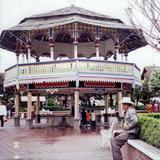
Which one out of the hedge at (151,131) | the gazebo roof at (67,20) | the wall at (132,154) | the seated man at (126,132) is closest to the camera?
the wall at (132,154)

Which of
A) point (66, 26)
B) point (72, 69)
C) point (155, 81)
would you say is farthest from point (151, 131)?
point (155, 81)

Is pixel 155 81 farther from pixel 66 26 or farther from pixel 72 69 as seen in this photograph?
pixel 72 69

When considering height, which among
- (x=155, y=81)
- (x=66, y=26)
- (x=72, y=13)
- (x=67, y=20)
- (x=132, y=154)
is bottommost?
(x=132, y=154)

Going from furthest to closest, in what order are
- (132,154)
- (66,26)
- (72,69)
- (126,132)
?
(66,26), (72,69), (126,132), (132,154)

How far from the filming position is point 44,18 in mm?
27844

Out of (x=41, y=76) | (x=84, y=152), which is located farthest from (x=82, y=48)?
(x=84, y=152)

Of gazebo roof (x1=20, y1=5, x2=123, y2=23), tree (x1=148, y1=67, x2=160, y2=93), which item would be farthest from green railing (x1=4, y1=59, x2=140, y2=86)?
tree (x1=148, y1=67, x2=160, y2=93)

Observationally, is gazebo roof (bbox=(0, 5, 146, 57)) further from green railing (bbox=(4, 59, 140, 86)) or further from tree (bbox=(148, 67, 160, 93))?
tree (bbox=(148, 67, 160, 93))

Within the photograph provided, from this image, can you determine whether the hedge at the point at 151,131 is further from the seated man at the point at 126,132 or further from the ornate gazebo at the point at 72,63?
the ornate gazebo at the point at 72,63

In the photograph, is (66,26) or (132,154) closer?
(132,154)

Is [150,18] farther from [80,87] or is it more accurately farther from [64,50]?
[64,50]

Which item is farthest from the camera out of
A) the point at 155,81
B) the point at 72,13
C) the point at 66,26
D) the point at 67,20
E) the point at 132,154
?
the point at 155,81

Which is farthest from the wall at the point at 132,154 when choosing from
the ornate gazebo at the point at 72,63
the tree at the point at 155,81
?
the tree at the point at 155,81

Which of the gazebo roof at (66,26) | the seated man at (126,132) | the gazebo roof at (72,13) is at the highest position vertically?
the gazebo roof at (72,13)
